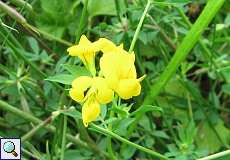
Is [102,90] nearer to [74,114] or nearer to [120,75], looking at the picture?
[120,75]

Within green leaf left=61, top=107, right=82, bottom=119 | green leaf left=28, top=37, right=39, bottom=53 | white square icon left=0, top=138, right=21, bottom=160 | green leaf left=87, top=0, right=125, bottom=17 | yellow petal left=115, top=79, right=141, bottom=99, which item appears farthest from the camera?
green leaf left=87, top=0, right=125, bottom=17

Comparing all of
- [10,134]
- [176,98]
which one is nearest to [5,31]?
[10,134]

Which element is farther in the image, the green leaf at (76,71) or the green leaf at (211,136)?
the green leaf at (211,136)

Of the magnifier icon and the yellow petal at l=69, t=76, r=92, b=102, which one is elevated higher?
the yellow petal at l=69, t=76, r=92, b=102

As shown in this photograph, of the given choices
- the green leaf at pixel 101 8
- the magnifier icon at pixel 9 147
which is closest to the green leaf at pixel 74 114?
the magnifier icon at pixel 9 147

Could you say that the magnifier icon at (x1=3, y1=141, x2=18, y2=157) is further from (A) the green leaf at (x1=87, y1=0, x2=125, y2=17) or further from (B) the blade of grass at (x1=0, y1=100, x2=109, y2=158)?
(A) the green leaf at (x1=87, y1=0, x2=125, y2=17)

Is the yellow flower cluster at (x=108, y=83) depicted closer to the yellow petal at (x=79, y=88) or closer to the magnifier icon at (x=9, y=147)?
the yellow petal at (x=79, y=88)

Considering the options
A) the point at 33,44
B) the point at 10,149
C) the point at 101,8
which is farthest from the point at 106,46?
the point at 101,8

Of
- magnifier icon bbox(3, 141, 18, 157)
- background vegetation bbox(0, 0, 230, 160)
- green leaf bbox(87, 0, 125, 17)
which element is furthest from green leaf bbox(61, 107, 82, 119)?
green leaf bbox(87, 0, 125, 17)
